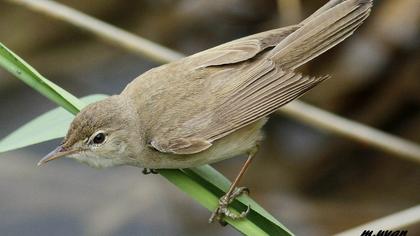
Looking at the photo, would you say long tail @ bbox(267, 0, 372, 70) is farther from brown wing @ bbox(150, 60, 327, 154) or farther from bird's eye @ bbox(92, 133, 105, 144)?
bird's eye @ bbox(92, 133, 105, 144)

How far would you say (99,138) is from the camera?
2.71 m

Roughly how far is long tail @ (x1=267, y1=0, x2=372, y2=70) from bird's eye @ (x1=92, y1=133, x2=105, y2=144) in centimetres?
63

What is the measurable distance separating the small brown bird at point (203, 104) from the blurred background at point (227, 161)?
48.0 inches

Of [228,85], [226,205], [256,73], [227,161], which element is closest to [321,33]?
[256,73]

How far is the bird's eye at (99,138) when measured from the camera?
270 cm

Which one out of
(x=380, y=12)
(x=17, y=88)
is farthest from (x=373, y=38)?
(x=17, y=88)

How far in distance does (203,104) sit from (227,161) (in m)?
2.10

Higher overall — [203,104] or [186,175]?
[203,104]

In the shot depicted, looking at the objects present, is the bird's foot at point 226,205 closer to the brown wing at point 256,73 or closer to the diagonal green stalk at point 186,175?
the diagonal green stalk at point 186,175

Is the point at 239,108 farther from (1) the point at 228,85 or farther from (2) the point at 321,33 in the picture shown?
(2) the point at 321,33

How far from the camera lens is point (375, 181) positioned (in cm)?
457

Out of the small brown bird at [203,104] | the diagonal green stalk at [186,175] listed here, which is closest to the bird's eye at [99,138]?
the small brown bird at [203,104]

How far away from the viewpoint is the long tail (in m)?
2.79

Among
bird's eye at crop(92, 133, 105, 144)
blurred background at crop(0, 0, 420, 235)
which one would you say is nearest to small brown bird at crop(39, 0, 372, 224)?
bird's eye at crop(92, 133, 105, 144)
